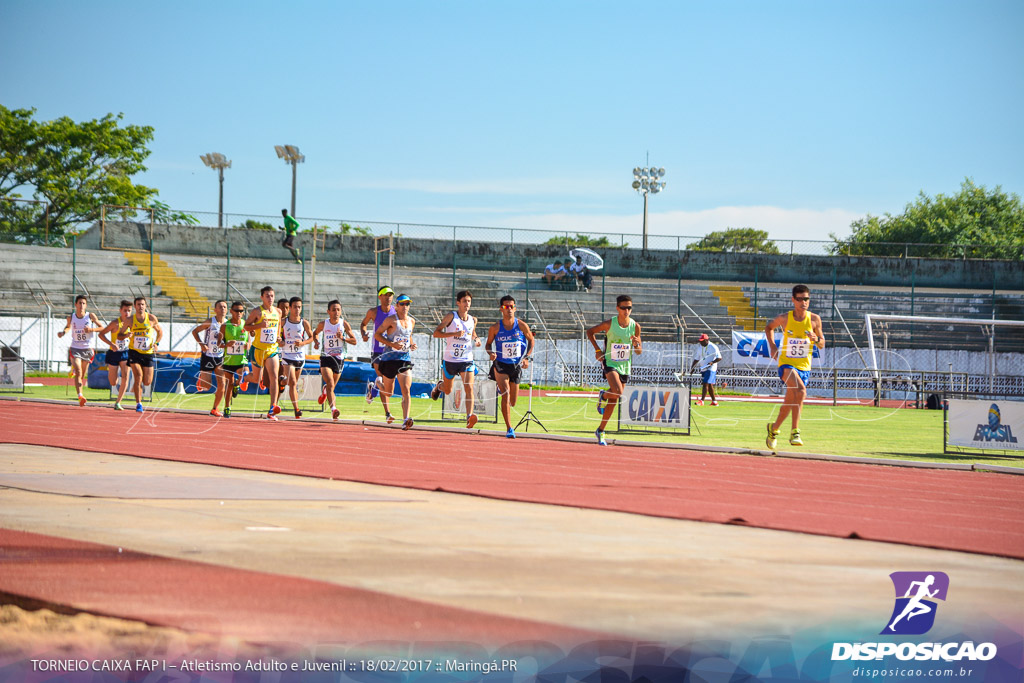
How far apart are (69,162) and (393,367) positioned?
4841 cm

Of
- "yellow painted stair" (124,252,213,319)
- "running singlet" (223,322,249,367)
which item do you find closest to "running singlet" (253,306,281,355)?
"running singlet" (223,322,249,367)

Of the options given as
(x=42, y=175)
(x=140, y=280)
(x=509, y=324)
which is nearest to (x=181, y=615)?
(x=509, y=324)

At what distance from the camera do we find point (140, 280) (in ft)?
132

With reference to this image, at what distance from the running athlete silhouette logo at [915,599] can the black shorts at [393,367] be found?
1165 cm

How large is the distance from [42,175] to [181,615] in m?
59.1

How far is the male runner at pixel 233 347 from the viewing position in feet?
60.2

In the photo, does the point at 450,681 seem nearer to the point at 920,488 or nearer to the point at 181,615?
the point at 181,615

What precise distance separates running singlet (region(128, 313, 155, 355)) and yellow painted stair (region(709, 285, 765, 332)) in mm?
25737

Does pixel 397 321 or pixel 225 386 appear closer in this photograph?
pixel 397 321

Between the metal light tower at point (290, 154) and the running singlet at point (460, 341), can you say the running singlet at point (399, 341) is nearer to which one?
the running singlet at point (460, 341)

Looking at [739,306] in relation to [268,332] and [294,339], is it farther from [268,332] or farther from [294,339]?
[268,332]

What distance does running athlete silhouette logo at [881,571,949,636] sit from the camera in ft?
14.6

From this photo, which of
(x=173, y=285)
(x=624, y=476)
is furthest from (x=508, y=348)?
(x=173, y=285)

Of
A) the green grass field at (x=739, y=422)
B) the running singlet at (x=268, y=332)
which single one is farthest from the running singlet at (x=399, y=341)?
the running singlet at (x=268, y=332)
